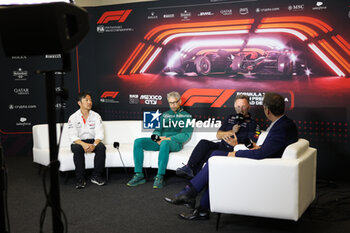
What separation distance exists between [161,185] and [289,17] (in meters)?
2.58

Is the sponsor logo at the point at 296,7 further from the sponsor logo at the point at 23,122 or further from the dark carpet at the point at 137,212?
the sponsor logo at the point at 23,122

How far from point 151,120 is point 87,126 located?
95 cm

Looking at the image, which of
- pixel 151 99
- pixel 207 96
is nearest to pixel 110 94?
pixel 151 99

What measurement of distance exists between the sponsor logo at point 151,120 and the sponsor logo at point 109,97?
0.71m

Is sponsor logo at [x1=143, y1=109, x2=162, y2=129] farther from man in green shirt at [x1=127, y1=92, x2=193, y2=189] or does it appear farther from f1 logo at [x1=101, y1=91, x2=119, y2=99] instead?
f1 logo at [x1=101, y1=91, x2=119, y2=99]

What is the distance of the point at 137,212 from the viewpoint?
3.79 m

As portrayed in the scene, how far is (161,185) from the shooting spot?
4625 millimetres

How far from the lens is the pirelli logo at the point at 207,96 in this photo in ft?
17.7

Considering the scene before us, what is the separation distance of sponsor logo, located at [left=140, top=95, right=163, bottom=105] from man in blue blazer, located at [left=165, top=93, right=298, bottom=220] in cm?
241

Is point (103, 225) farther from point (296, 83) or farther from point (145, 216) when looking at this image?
point (296, 83)

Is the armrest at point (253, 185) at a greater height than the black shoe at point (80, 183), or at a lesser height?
greater

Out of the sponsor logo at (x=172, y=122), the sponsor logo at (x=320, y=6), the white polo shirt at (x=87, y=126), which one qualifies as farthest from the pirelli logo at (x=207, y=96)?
the sponsor logo at (x=320, y=6)

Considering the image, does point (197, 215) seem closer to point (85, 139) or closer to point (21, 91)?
point (85, 139)

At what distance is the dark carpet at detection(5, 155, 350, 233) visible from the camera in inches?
133
